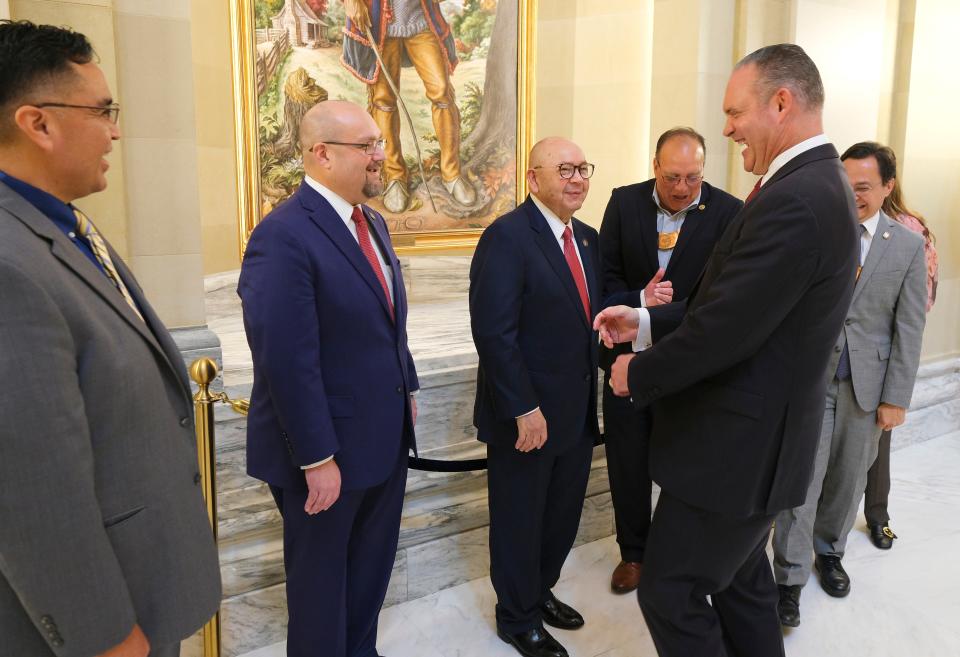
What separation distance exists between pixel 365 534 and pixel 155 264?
4.90 feet

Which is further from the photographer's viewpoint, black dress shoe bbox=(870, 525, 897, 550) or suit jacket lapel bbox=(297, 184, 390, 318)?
black dress shoe bbox=(870, 525, 897, 550)

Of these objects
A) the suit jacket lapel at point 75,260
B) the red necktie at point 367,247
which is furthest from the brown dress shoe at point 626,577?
the suit jacket lapel at point 75,260

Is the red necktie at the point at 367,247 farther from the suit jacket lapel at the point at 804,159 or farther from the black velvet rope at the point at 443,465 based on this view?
the suit jacket lapel at the point at 804,159

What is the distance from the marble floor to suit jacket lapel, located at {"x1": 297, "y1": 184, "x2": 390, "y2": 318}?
170cm

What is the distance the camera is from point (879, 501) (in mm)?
4809

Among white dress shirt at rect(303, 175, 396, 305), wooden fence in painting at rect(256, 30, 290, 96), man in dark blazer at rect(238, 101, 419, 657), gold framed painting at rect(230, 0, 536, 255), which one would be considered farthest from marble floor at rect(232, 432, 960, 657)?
wooden fence in painting at rect(256, 30, 290, 96)

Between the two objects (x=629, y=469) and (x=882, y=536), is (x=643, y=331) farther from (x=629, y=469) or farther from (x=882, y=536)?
(x=882, y=536)

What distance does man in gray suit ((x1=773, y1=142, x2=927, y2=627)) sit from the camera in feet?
12.7

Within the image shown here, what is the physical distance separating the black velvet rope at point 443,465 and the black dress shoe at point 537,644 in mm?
735

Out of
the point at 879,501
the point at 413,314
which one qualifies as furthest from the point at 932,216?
the point at 413,314

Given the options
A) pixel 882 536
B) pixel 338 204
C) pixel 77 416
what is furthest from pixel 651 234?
pixel 77 416

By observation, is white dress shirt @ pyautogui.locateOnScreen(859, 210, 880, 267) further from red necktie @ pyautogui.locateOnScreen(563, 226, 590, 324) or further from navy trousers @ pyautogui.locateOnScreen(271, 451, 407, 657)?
navy trousers @ pyautogui.locateOnScreen(271, 451, 407, 657)

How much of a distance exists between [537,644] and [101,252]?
7.94 feet

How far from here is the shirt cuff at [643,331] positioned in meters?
3.00
